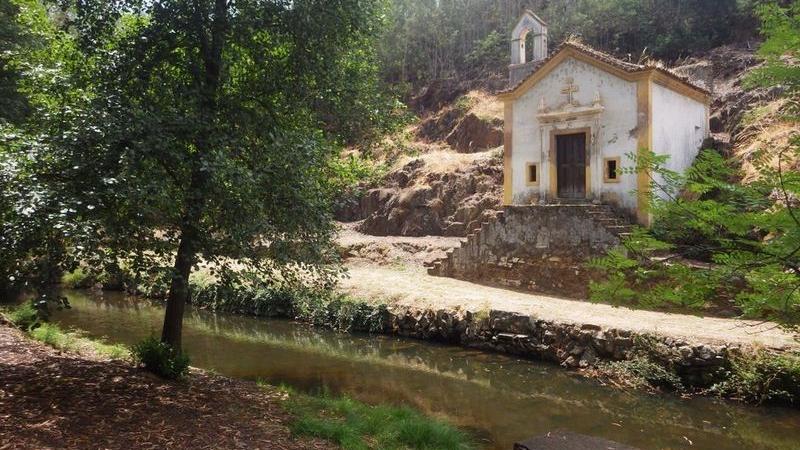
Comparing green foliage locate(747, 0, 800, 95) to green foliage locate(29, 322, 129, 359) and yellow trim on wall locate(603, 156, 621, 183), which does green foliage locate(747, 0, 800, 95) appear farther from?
yellow trim on wall locate(603, 156, 621, 183)

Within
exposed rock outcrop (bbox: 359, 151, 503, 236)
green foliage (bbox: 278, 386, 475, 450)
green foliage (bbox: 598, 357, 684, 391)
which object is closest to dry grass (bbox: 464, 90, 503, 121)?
exposed rock outcrop (bbox: 359, 151, 503, 236)

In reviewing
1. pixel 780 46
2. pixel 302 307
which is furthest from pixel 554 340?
pixel 780 46

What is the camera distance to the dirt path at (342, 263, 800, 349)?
36.8ft

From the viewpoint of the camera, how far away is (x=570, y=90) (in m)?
19.1

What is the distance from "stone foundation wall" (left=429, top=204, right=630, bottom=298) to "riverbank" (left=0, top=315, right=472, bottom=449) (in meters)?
9.77

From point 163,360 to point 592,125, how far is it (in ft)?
49.1

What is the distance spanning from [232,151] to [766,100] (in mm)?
21667

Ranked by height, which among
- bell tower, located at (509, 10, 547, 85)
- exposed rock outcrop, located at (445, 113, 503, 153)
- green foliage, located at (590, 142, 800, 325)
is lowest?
green foliage, located at (590, 142, 800, 325)

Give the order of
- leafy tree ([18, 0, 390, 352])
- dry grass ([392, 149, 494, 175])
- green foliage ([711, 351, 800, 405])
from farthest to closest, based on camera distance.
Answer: dry grass ([392, 149, 494, 175])
green foliage ([711, 351, 800, 405])
leafy tree ([18, 0, 390, 352])

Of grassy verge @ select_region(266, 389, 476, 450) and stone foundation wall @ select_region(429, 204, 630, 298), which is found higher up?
stone foundation wall @ select_region(429, 204, 630, 298)

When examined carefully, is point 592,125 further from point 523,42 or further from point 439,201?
point 439,201

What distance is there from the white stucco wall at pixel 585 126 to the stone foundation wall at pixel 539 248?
155 centimetres

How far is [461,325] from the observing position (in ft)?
47.6

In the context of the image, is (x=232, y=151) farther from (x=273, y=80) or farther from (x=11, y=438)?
(x=11, y=438)
